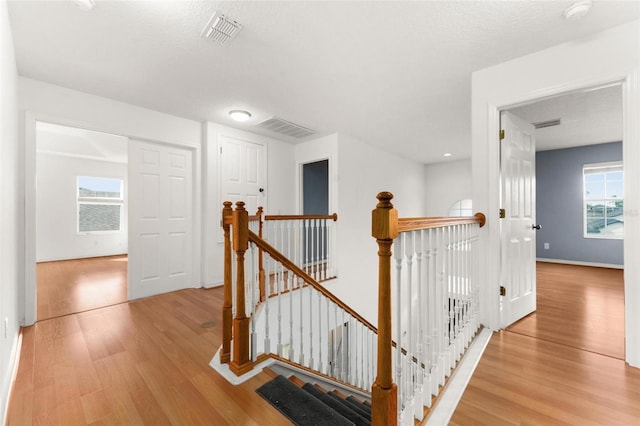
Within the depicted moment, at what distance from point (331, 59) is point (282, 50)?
0.43m

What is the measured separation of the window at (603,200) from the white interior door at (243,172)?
20.6 ft

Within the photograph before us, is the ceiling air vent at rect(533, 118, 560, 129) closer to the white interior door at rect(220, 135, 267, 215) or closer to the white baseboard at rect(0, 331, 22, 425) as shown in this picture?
the white interior door at rect(220, 135, 267, 215)

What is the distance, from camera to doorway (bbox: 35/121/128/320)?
18.1 ft

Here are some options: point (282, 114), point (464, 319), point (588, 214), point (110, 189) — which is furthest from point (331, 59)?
point (110, 189)

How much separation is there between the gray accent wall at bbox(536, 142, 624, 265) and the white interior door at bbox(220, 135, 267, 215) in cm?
583

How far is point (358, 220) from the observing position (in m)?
4.82

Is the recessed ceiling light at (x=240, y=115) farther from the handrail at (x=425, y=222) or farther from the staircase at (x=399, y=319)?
the handrail at (x=425, y=222)

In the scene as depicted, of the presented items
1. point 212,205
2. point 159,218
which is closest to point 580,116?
point 212,205

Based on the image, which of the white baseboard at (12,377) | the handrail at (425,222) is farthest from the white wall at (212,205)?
the handrail at (425,222)

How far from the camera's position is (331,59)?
2.34 meters

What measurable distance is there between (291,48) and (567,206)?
20.7 ft

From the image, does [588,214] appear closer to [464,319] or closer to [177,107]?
[464,319]

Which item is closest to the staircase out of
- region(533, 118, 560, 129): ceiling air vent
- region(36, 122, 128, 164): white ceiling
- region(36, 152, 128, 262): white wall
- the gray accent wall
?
region(533, 118, 560, 129): ceiling air vent

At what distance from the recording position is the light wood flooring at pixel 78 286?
124 inches
